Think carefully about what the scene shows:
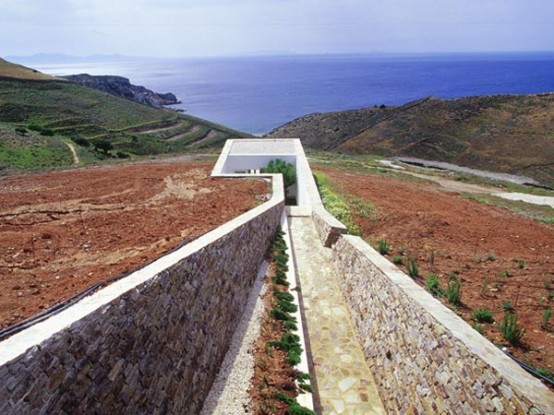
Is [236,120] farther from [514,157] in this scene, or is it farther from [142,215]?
[142,215]

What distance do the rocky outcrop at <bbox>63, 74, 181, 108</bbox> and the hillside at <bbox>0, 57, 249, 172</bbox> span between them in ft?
87.5

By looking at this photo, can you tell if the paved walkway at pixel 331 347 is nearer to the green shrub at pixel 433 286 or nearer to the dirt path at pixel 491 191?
the green shrub at pixel 433 286

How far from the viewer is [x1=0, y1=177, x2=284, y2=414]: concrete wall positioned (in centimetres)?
317

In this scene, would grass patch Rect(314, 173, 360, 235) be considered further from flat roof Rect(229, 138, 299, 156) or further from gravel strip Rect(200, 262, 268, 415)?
gravel strip Rect(200, 262, 268, 415)

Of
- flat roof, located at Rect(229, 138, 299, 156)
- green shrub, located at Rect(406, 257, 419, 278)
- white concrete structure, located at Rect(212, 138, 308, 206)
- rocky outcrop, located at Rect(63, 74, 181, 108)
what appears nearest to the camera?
green shrub, located at Rect(406, 257, 419, 278)

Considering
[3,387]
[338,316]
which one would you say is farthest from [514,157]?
[3,387]

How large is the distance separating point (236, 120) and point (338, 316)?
106 metres

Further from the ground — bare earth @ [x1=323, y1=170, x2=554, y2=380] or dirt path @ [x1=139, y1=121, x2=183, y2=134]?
dirt path @ [x1=139, y1=121, x2=183, y2=134]

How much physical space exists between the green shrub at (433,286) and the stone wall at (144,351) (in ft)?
12.5

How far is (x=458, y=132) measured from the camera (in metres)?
52.2

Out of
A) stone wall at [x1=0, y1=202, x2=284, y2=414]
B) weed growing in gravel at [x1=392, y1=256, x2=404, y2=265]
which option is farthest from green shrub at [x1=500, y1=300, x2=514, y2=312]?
stone wall at [x1=0, y1=202, x2=284, y2=414]

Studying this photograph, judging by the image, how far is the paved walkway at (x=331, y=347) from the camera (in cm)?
A: 624

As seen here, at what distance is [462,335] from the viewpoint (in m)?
4.71

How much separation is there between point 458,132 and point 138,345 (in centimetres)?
5603
